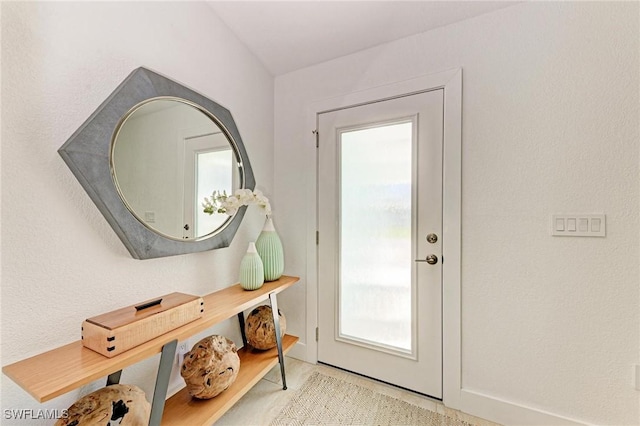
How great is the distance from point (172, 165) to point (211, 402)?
1243 millimetres

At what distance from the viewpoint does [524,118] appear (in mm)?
1419

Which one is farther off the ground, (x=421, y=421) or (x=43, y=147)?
(x=43, y=147)

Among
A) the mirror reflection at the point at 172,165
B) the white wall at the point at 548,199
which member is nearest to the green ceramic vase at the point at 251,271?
the mirror reflection at the point at 172,165

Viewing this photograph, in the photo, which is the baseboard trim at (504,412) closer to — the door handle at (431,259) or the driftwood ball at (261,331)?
the door handle at (431,259)

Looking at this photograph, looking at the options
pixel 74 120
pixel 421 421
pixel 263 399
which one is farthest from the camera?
pixel 263 399

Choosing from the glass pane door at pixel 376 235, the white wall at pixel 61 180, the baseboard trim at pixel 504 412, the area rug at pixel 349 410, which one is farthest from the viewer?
the glass pane door at pixel 376 235

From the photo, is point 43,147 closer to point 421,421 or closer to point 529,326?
point 421,421

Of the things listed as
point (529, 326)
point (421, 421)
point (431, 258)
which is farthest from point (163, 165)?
point (529, 326)

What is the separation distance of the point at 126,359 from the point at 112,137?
90cm

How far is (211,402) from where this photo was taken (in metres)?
1.34

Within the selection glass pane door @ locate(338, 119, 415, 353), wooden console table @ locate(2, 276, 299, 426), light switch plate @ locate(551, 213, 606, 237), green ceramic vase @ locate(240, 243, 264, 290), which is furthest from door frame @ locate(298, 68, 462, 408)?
green ceramic vase @ locate(240, 243, 264, 290)

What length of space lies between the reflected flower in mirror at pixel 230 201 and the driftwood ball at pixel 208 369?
2.42 ft

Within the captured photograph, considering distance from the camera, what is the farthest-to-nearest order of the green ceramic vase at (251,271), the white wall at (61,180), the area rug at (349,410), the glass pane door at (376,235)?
1. the glass pane door at (376,235)
2. the green ceramic vase at (251,271)
3. the area rug at (349,410)
4. the white wall at (61,180)

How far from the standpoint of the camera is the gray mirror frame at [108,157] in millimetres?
1057
